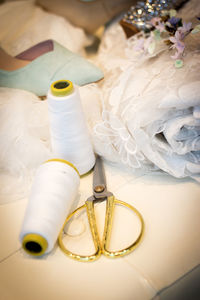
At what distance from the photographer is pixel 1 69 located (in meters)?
0.80

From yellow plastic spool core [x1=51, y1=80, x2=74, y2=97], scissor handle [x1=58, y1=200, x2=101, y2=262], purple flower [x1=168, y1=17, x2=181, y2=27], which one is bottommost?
scissor handle [x1=58, y1=200, x2=101, y2=262]

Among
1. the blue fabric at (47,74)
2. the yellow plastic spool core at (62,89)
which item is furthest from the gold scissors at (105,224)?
the blue fabric at (47,74)

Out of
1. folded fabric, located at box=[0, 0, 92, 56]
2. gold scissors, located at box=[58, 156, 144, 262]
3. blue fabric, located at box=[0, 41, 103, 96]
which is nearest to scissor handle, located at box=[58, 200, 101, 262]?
gold scissors, located at box=[58, 156, 144, 262]

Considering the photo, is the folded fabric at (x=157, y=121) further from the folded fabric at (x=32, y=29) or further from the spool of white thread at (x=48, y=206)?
the folded fabric at (x=32, y=29)

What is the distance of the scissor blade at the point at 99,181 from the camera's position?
544 millimetres

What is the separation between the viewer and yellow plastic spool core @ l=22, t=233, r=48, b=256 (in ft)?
1.45

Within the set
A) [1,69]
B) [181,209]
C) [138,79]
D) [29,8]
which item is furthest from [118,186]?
[29,8]

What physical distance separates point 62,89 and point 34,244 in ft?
0.88

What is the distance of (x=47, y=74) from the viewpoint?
2.56ft

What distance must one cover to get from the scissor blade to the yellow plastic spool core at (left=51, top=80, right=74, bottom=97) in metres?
0.16

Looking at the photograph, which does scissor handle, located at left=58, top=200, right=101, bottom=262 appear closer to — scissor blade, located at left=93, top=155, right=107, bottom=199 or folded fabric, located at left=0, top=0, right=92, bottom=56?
scissor blade, located at left=93, top=155, right=107, bottom=199

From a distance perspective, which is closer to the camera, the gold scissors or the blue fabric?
the gold scissors

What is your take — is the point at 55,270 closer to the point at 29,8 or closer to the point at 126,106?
the point at 126,106

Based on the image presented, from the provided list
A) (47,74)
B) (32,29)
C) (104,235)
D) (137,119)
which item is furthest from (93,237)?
(32,29)
